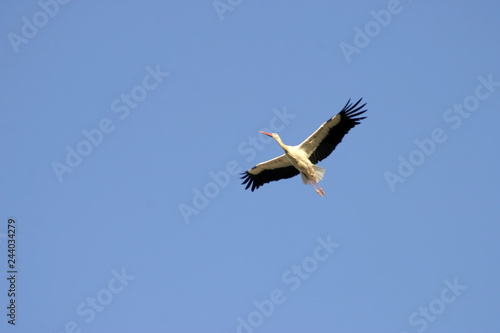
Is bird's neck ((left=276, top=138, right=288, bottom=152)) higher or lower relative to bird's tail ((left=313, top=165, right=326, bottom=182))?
higher

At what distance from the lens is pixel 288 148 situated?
15.8 metres

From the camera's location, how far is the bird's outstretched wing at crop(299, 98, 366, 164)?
15.4 m

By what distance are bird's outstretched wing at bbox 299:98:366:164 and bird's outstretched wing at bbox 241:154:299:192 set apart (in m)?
0.85

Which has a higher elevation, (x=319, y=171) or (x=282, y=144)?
(x=282, y=144)

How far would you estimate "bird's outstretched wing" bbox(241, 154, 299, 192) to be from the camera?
16.7 metres

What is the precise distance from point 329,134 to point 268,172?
1990 millimetres

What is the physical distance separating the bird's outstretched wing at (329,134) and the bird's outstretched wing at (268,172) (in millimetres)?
854

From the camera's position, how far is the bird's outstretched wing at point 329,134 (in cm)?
1539

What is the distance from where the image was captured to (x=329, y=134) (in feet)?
51.5

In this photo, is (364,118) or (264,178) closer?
(364,118)

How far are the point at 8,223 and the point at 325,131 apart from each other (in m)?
6.87

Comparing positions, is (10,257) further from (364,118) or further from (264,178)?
(364,118)

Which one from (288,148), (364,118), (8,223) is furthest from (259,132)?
(8,223)

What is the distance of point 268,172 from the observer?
55.7ft
